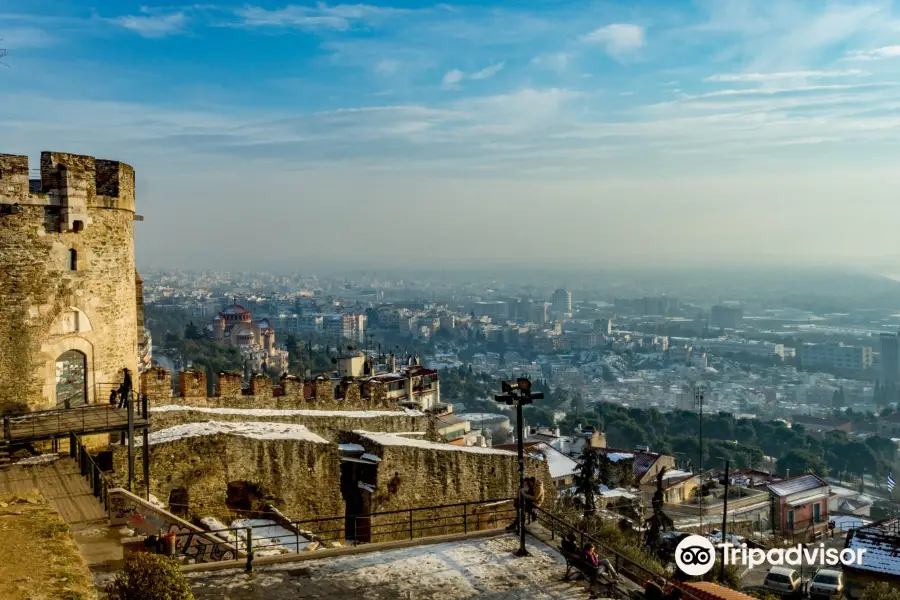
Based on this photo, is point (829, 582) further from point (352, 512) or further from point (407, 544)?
point (407, 544)

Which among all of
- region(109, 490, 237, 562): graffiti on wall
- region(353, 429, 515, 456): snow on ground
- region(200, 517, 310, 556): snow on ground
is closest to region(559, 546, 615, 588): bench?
region(200, 517, 310, 556): snow on ground

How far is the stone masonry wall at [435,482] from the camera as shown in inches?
663

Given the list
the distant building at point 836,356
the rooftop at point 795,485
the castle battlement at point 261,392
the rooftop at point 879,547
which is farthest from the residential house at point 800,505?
the distant building at point 836,356

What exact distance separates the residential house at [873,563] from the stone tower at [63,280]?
74.7ft

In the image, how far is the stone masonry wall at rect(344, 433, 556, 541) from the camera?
1684 centimetres

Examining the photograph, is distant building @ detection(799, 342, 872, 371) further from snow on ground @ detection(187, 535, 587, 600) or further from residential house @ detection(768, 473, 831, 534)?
snow on ground @ detection(187, 535, 587, 600)

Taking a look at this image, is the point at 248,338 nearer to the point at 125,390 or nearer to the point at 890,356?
the point at 125,390

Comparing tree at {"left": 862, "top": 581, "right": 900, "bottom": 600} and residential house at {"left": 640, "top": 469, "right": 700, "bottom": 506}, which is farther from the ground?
tree at {"left": 862, "top": 581, "right": 900, "bottom": 600}

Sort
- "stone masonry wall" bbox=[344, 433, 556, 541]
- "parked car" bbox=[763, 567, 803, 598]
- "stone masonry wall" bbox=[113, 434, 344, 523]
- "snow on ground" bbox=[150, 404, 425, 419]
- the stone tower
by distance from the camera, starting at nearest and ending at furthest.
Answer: the stone tower < "stone masonry wall" bbox=[113, 434, 344, 523] < "stone masonry wall" bbox=[344, 433, 556, 541] < "snow on ground" bbox=[150, 404, 425, 419] < "parked car" bbox=[763, 567, 803, 598]

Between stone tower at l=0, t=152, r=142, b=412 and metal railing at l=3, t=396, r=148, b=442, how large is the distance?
0.49 meters

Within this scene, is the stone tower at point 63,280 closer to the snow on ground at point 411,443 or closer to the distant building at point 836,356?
the snow on ground at point 411,443

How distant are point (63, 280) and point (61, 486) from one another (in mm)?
4664

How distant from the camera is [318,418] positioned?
19.1m

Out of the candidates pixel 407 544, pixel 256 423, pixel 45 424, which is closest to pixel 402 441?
pixel 256 423
